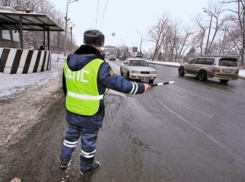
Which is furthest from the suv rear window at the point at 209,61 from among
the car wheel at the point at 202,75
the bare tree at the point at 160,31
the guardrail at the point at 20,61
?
the bare tree at the point at 160,31

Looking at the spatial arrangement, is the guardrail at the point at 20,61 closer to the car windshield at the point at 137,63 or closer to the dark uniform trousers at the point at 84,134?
the car windshield at the point at 137,63

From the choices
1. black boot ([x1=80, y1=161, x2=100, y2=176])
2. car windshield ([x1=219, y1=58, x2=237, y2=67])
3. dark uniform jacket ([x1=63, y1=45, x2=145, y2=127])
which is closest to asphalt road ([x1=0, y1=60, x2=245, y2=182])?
black boot ([x1=80, y1=161, x2=100, y2=176])

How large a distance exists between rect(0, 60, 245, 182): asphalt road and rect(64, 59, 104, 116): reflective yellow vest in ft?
3.14

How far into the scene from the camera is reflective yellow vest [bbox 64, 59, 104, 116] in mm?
2363

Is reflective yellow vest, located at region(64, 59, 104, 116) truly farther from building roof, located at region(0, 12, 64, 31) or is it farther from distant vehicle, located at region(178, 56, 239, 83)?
distant vehicle, located at region(178, 56, 239, 83)

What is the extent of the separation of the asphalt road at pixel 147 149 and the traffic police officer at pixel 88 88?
1.71 feet

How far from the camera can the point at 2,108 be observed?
5332mm

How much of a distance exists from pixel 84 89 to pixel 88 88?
2.2 inches

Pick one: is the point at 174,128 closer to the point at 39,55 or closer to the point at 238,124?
the point at 238,124

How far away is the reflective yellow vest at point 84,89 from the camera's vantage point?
7.75ft

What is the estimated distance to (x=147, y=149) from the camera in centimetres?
370

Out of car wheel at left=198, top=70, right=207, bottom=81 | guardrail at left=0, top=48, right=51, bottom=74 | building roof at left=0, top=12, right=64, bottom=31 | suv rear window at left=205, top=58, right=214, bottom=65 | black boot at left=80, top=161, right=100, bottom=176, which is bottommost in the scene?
black boot at left=80, top=161, right=100, bottom=176

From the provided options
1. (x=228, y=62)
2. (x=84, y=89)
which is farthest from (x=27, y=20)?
(x=228, y=62)

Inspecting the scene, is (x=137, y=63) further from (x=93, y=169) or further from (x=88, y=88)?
(x=88, y=88)
